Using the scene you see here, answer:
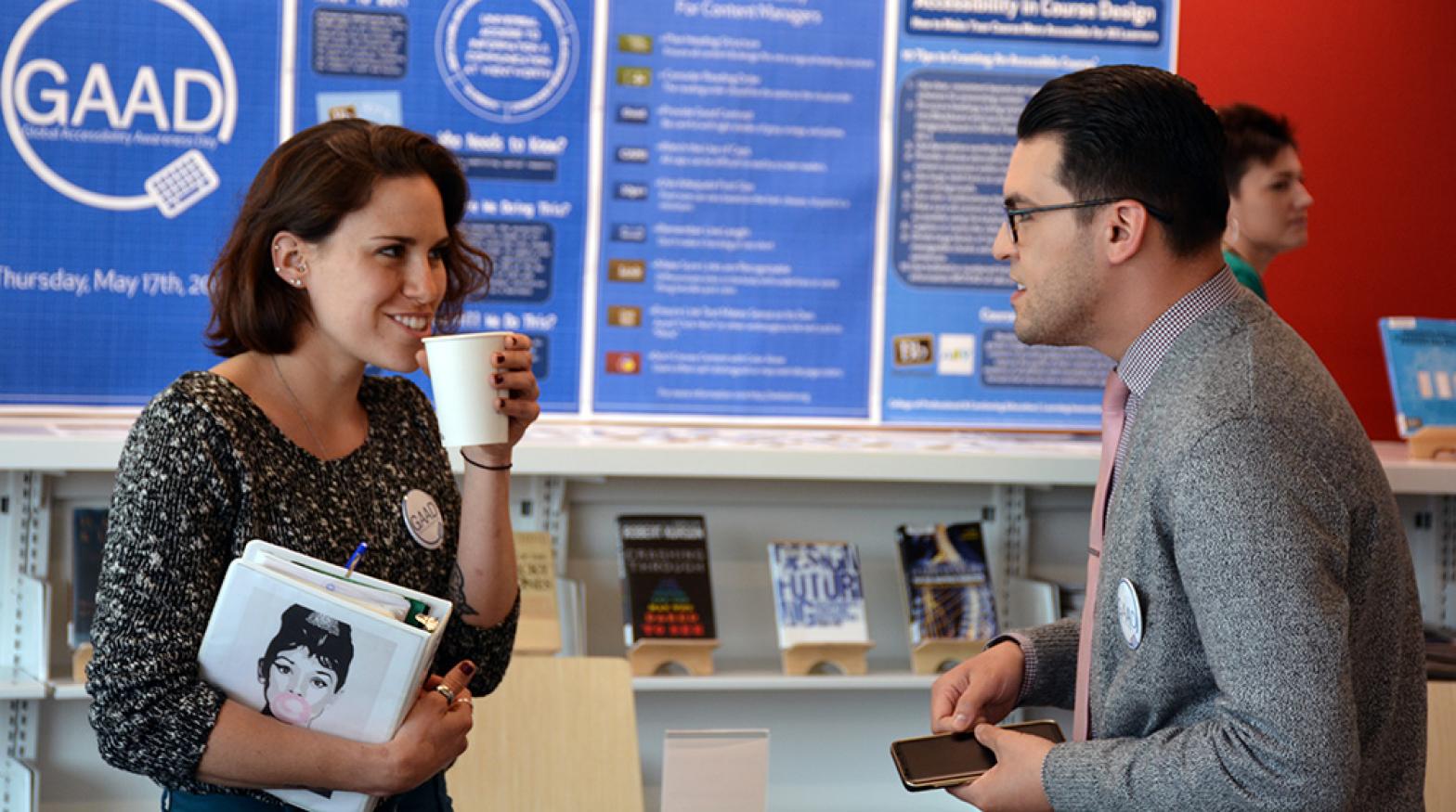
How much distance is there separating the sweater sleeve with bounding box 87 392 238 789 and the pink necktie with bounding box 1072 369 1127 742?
0.92 meters

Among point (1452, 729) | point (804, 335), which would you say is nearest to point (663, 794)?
point (1452, 729)

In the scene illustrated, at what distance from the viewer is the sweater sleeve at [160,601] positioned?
1.48 m

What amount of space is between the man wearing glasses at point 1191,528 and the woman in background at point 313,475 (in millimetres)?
610

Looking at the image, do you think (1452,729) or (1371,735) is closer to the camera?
(1371,735)

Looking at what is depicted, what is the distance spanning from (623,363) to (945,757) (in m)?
1.88

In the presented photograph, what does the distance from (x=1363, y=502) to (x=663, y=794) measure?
32.2 inches

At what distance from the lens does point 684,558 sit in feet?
10.4

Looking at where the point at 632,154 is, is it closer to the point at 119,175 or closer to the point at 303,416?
the point at 119,175

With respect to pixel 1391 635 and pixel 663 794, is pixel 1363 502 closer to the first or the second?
pixel 1391 635

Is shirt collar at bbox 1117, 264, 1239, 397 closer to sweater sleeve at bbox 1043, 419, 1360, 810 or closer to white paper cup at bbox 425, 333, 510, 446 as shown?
sweater sleeve at bbox 1043, 419, 1360, 810

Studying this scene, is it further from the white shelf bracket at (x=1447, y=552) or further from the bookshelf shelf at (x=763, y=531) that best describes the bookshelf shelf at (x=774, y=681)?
the white shelf bracket at (x=1447, y=552)

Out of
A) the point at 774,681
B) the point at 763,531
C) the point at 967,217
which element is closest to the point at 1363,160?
the point at 967,217

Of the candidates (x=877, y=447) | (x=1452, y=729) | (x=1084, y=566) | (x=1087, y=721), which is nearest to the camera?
(x=1087, y=721)

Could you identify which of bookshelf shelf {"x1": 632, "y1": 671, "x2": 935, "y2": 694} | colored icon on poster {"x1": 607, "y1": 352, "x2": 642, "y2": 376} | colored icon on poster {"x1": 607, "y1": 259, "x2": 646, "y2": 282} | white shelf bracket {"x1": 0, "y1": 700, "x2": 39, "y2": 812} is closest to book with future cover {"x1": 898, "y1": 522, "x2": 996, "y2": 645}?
bookshelf shelf {"x1": 632, "y1": 671, "x2": 935, "y2": 694}
